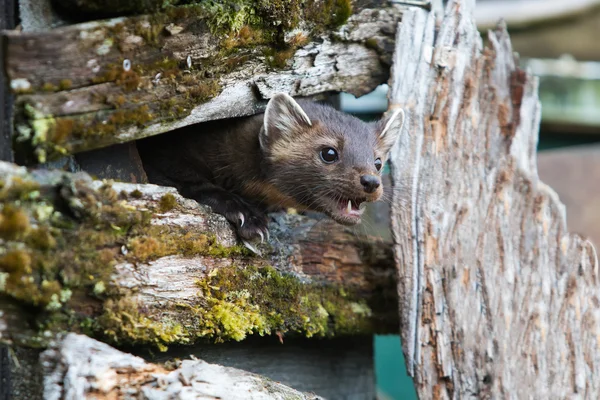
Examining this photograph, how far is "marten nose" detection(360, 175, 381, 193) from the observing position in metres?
5.38

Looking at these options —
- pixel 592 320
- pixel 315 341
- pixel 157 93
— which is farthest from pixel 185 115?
pixel 592 320

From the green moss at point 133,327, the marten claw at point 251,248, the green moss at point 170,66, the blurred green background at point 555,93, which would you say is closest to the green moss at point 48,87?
the green moss at point 170,66

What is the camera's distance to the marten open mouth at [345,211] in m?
5.58

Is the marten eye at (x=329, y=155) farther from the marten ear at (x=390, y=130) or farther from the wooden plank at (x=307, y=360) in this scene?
the wooden plank at (x=307, y=360)

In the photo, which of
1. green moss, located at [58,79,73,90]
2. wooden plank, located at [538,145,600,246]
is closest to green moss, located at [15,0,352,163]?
green moss, located at [58,79,73,90]

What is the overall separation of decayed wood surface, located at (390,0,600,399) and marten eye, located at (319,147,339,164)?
0.54 m

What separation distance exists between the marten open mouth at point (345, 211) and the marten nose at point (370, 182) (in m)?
0.16

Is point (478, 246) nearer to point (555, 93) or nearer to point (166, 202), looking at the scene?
point (166, 202)

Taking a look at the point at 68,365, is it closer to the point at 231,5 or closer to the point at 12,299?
the point at 12,299

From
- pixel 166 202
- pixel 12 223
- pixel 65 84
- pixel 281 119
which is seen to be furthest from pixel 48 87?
pixel 281 119

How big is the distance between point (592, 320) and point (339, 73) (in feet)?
8.82

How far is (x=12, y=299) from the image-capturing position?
3.90 m

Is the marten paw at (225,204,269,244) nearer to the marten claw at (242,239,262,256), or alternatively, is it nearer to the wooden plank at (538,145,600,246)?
the marten claw at (242,239,262,256)

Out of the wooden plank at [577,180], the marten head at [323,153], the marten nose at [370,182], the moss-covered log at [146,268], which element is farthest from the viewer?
the wooden plank at [577,180]
